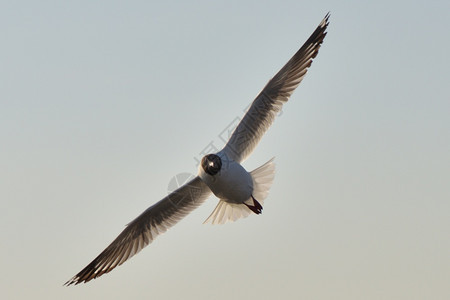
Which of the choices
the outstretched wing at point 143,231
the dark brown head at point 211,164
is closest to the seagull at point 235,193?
the outstretched wing at point 143,231

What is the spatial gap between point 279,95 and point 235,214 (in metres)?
2.04

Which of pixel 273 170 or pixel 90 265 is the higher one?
pixel 90 265

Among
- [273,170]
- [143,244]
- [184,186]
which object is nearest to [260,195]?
[273,170]

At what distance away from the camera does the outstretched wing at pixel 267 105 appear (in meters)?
11.4

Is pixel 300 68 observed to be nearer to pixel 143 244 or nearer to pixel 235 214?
pixel 235 214

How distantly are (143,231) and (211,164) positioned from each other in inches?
72.6

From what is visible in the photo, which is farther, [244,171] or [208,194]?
[208,194]

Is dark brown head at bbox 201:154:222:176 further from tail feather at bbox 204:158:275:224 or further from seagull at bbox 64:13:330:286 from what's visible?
tail feather at bbox 204:158:275:224

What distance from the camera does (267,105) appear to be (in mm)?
11570

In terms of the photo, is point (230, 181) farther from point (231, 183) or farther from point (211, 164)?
point (211, 164)

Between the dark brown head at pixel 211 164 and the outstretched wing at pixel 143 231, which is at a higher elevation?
the outstretched wing at pixel 143 231

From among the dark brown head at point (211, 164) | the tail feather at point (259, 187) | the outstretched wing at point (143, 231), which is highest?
the outstretched wing at point (143, 231)

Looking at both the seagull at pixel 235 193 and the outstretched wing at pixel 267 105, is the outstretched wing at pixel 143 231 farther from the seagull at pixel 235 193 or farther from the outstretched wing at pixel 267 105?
the outstretched wing at pixel 267 105

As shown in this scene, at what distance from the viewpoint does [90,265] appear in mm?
11562
